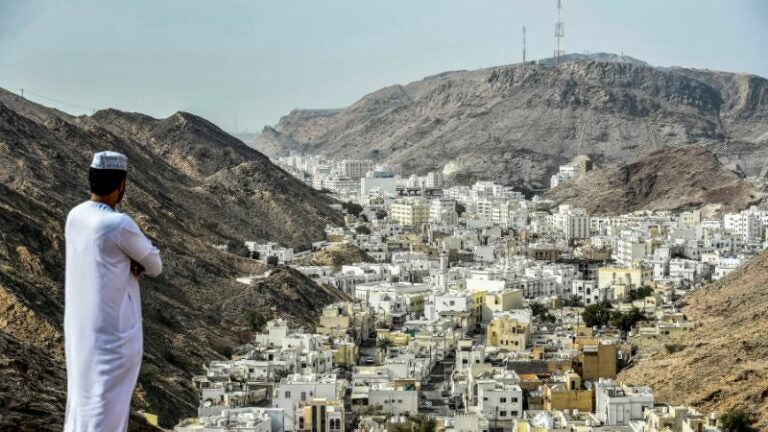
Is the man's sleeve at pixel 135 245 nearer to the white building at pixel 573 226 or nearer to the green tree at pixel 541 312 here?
the green tree at pixel 541 312

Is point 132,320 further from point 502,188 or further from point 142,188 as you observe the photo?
point 502,188

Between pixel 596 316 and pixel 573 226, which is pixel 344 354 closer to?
pixel 596 316

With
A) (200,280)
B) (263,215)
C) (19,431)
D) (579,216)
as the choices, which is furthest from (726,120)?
(19,431)

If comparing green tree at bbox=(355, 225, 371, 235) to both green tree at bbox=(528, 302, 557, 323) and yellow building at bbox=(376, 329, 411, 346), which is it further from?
yellow building at bbox=(376, 329, 411, 346)

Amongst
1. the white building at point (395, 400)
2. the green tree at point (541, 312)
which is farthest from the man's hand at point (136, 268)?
the green tree at point (541, 312)

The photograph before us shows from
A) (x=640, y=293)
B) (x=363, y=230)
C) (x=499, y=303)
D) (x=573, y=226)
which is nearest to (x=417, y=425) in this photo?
(x=499, y=303)

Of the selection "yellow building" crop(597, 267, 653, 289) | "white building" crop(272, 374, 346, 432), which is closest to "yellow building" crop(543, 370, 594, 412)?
"white building" crop(272, 374, 346, 432)

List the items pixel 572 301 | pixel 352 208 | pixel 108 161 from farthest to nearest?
pixel 352 208
pixel 572 301
pixel 108 161
